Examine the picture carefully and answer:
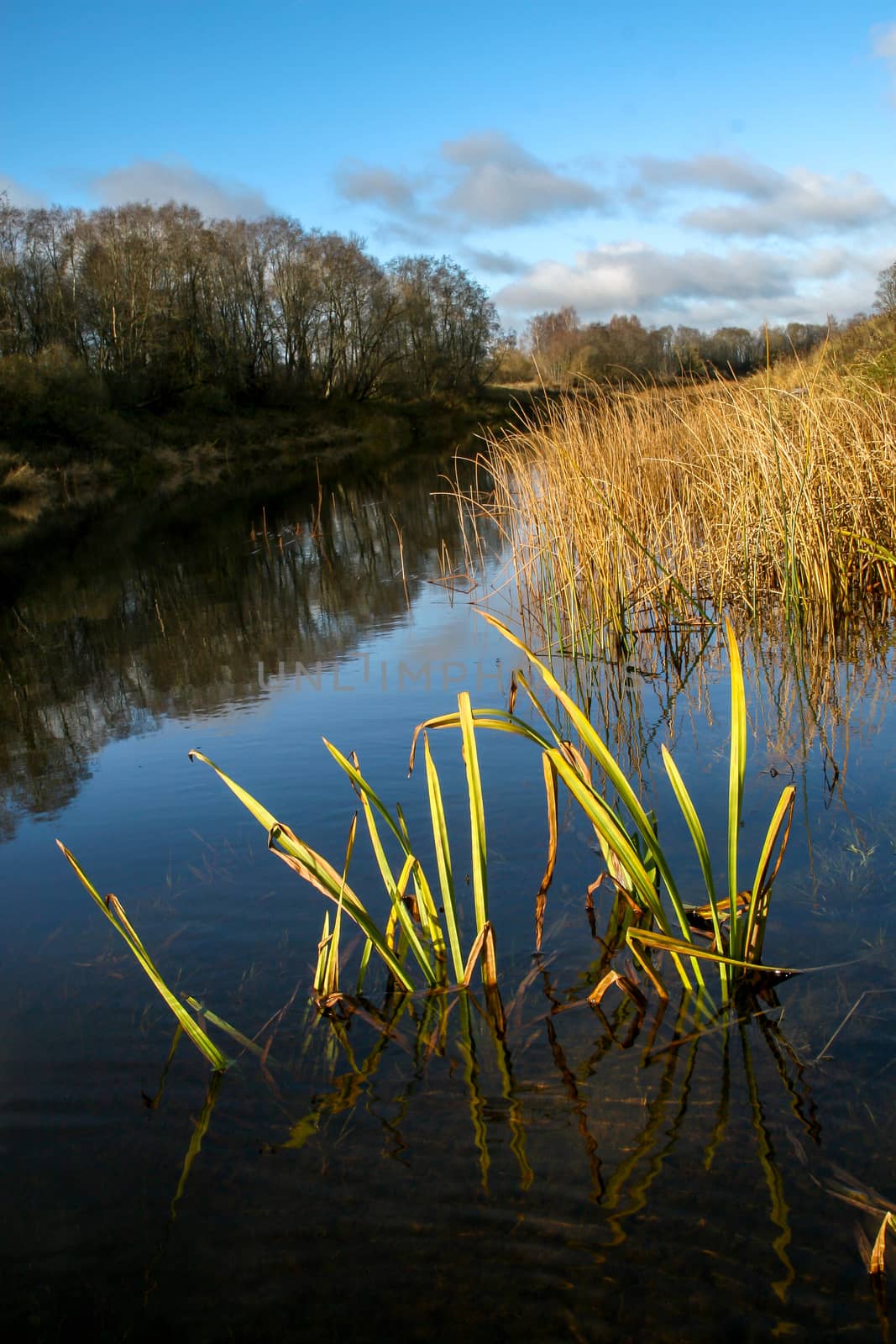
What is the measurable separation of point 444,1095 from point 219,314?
41392 millimetres

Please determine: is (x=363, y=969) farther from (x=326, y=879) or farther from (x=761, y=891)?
(x=761, y=891)

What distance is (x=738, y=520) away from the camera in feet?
19.9

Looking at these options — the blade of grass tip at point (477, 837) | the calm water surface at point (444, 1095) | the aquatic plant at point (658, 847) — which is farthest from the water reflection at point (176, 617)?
the aquatic plant at point (658, 847)

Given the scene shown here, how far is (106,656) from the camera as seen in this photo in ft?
25.9

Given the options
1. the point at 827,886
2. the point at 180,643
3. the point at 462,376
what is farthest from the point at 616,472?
the point at 462,376

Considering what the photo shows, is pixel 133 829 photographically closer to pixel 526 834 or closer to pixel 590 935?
pixel 526 834

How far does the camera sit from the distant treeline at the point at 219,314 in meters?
32.4

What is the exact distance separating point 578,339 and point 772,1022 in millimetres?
16852

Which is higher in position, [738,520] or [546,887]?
[738,520]

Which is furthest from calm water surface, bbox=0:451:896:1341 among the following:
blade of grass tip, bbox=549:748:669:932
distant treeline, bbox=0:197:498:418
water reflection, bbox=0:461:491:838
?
distant treeline, bbox=0:197:498:418

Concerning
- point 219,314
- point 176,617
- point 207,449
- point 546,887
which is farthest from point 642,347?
point 219,314

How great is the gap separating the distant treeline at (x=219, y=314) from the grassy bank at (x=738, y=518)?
20591mm

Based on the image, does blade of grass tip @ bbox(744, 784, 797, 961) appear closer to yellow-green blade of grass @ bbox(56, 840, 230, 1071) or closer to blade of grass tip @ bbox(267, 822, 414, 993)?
blade of grass tip @ bbox(267, 822, 414, 993)

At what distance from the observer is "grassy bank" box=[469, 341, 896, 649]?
18.6 feet
